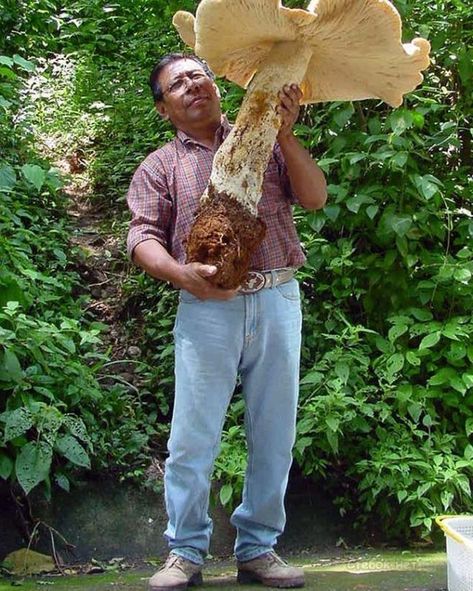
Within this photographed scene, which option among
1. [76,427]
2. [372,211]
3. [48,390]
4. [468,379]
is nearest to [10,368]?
[48,390]

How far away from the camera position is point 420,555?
3.58 metres

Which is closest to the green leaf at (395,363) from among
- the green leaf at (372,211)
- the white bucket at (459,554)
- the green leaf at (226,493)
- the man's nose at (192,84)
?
the green leaf at (372,211)

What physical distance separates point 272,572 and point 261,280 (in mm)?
1001

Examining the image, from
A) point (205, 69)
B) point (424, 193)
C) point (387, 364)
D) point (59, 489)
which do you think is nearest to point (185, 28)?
point (205, 69)

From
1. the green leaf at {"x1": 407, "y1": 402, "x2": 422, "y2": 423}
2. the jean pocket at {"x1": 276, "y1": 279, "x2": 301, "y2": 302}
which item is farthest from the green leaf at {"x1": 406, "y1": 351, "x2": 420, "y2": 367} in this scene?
the jean pocket at {"x1": 276, "y1": 279, "x2": 301, "y2": 302}

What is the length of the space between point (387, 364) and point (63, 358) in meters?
1.48

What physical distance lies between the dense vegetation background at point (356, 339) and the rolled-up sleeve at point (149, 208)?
0.93 metres

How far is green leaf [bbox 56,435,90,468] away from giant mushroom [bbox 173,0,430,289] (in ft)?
3.86

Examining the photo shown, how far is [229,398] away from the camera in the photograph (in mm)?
2814

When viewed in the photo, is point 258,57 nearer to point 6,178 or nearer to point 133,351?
point 6,178

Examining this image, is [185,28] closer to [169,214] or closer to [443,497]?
[169,214]

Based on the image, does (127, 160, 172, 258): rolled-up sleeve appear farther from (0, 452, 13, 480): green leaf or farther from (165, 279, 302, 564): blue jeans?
(0, 452, 13, 480): green leaf

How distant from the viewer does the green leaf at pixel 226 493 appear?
137 inches

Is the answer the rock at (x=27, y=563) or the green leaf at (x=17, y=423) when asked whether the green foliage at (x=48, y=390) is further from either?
the rock at (x=27, y=563)
